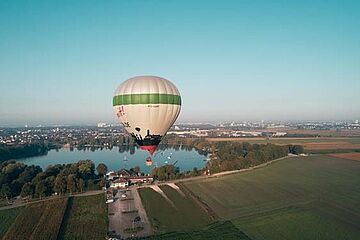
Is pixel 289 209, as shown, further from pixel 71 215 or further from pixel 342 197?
pixel 71 215

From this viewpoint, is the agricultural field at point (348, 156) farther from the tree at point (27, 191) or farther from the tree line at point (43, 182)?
the tree at point (27, 191)

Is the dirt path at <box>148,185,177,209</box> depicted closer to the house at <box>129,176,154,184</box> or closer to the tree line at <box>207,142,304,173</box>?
the house at <box>129,176,154,184</box>

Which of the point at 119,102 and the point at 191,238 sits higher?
the point at 119,102

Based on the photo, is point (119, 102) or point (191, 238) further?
point (191, 238)

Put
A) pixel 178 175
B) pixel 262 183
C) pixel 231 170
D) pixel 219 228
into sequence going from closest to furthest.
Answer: pixel 219 228 < pixel 262 183 < pixel 178 175 < pixel 231 170

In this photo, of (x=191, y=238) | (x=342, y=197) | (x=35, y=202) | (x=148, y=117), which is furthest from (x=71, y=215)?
(x=342, y=197)

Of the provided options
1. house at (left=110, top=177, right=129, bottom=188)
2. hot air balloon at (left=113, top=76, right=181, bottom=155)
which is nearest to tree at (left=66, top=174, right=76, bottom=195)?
house at (left=110, top=177, right=129, bottom=188)
